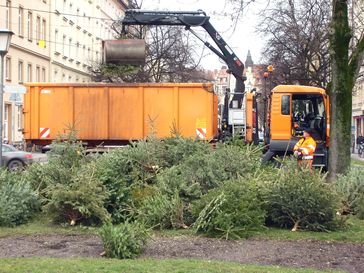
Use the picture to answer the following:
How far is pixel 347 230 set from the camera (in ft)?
29.5

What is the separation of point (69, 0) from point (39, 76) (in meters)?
11.8

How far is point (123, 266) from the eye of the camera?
255 inches

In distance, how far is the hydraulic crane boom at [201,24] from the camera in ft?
62.8

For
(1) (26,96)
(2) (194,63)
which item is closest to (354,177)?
(1) (26,96)

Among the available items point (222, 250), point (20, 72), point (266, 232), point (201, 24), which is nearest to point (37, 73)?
point (20, 72)

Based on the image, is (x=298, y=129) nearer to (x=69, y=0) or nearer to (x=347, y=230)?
(x=347, y=230)

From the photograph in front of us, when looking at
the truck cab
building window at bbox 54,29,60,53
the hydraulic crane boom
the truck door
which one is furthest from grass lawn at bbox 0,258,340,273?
building window at bbox 54,29,60,53

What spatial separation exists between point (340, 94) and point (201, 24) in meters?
8.72

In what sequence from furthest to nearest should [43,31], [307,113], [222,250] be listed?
[43,31]
[307,113]
[222,250]

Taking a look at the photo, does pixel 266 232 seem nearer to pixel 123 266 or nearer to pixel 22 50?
pixel 123 266

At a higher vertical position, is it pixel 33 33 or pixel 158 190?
pixel 33 33

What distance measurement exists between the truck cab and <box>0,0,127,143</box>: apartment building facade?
1828cm

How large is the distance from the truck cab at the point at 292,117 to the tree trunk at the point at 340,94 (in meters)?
6.42

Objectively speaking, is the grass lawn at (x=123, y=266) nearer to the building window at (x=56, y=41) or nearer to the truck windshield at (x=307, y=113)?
the truck windshield at (x=307, y=113)
